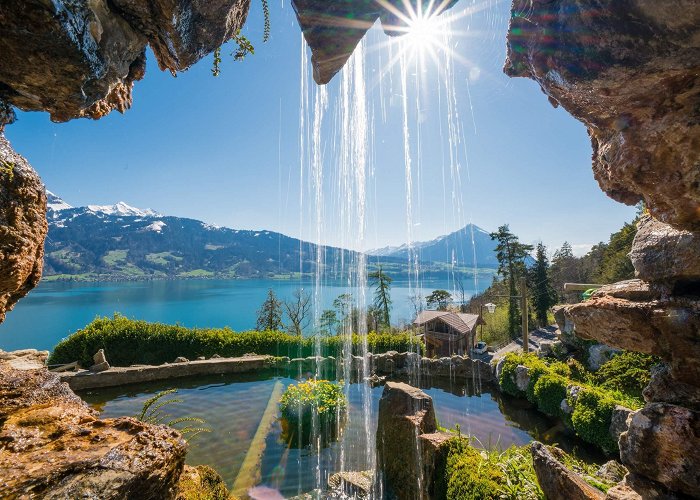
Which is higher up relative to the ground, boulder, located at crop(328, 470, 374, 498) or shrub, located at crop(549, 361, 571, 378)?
shrub, located at crop(549, 361, 571, 378)

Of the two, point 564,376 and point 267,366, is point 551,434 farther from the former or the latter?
point 267,366

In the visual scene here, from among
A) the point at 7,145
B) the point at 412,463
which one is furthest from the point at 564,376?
the point at 7,145

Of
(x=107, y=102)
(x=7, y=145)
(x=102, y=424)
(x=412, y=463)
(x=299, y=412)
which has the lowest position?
(x=299, y=412)

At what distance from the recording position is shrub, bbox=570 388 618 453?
803cm

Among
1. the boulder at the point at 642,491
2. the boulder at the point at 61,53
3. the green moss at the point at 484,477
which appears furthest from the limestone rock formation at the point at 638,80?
the boulder at the point at 61,53

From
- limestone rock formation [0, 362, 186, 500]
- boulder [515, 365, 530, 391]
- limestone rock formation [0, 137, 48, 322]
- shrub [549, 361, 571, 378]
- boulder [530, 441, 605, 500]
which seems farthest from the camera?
boulder [515, 365, 530, 391]

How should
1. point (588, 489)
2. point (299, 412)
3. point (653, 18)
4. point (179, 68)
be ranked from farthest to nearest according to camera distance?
1. point (299, 412)
2. point (179, 68)
3. point (588, 489)
4. point (653, 18)

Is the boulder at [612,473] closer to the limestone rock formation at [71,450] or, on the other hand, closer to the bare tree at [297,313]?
the limestone rock formation at [71,450]

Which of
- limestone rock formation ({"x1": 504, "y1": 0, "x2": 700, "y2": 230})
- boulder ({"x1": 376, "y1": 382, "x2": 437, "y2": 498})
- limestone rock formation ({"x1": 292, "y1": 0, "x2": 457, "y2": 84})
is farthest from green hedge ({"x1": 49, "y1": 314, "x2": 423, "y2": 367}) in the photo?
limestone rock formation ({"x1": 504, "y1": 0, "x2": 700, "y2": 230})

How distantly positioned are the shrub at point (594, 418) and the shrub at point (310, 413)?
6894mm

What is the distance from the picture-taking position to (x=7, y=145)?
226 cm

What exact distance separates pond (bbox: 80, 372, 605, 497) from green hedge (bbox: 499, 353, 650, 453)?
49 centimetres

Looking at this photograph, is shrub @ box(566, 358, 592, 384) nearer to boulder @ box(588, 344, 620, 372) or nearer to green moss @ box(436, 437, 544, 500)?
boulder @ box(588, 344, 620, 372)

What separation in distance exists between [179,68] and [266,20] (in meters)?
1.76
